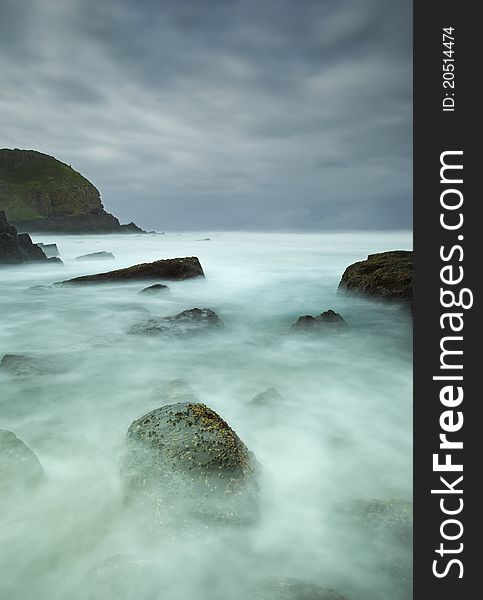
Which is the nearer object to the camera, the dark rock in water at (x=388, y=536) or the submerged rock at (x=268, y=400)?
the dark rock in water at (x=388, y=536)

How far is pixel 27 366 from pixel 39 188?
340 ft

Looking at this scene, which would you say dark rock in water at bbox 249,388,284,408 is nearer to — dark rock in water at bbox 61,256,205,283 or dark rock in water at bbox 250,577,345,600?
dark rock in water at bbox 250,577,345,600

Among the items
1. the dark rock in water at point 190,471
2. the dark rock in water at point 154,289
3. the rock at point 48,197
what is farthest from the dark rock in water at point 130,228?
the dark rock in water at point 190,471

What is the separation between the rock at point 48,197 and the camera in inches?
3307

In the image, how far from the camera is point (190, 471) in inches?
108

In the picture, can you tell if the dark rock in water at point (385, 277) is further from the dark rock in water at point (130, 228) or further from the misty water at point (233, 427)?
the dark rock in water at point (130, 228)

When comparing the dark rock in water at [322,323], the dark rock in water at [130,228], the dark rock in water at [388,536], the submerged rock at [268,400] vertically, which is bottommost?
the dark rock in water at [388,536]

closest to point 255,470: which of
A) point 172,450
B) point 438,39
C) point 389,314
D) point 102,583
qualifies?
point 172,450

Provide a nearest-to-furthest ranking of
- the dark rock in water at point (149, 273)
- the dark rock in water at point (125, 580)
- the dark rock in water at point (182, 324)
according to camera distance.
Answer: the dark rock in water at point (125, 580)
the dark rock in water at point (182, 324)
the dark rock in water at point (149, 273)

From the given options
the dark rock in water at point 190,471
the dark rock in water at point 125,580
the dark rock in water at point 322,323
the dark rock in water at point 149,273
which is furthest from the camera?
the dark rock in water at point 149,273

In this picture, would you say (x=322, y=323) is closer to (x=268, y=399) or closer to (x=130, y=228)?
(x=268, y=399)

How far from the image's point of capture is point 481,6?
6.52ft

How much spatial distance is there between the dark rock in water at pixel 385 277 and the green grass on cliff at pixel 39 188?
288 feet

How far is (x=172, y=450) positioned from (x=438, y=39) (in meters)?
3.12
